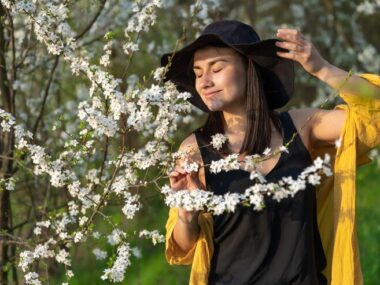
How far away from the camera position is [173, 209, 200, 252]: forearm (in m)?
2.96

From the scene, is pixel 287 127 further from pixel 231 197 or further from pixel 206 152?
pixel 231 197

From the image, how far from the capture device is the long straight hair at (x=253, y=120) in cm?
317

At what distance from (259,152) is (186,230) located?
42 centimetres

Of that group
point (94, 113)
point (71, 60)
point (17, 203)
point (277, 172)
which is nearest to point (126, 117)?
point (94, 113)

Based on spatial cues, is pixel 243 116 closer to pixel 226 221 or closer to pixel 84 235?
pixel 226 221

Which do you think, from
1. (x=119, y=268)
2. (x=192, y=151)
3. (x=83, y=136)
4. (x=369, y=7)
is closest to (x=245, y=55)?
(x=192, y=151)

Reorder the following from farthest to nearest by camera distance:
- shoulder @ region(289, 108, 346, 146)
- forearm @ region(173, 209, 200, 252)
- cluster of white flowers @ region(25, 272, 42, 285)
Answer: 1. cluster of white flowers @ region(25, 272, 42, 285)
2. shoulder @ region(289, 108, 346, 146)
3. forearm @ region(173, 209, 200, 252)

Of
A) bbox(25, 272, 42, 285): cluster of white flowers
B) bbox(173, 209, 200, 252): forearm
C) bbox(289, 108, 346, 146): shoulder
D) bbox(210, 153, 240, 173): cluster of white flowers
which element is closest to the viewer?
bbox(210, 153, 240, 173): cluster of white flowers

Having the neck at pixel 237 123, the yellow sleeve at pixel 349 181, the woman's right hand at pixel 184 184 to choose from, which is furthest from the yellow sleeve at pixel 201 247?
the yellow sleeve at pixel 349 181

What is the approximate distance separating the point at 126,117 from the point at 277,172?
0.61 metres

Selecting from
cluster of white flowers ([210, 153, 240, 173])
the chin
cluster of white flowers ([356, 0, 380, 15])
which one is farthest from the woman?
cluster of white flowers ([356, 0, 380, 15])

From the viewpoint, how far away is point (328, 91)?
9.58 m

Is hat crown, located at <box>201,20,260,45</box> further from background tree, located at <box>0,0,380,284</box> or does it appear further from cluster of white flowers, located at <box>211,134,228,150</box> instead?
cluster of white flowers, located at <box>211,134,228,150</box>

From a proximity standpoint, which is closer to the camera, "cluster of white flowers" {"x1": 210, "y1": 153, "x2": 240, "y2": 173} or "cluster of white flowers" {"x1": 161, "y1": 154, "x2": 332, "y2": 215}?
"cluster of white flowers" {"x1": 161, "y1": 154, "x2": 332, "y2": 215}
